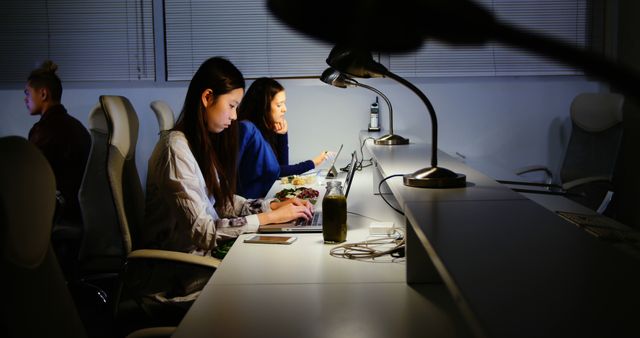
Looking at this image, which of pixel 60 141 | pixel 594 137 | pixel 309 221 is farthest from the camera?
pixel 594 137

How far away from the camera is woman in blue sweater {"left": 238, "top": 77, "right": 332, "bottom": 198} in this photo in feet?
11.4

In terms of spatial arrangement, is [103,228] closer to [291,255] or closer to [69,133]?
Result: [69,133]

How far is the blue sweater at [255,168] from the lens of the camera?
137 inches

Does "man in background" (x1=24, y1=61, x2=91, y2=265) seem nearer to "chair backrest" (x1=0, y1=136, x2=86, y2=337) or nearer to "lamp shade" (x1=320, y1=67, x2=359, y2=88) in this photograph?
"lamp shade" (x1=320, y1=67, x2=359, y2=88)

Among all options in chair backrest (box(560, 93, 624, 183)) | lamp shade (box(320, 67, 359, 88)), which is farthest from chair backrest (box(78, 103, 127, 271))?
chair backrest (box(560, 93, 624, 183))

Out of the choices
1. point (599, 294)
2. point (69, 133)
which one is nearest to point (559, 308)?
point (599, 294)

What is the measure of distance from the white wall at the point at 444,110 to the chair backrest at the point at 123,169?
2404 mm

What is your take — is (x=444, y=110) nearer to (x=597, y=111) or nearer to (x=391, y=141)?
(x=597, y=111)

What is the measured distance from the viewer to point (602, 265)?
0.88 m

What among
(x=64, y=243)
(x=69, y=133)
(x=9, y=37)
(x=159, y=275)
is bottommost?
(x=64, y=243)

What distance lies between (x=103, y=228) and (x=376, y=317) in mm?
2128

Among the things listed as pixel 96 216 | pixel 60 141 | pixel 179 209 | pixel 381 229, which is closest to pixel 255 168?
pixel 96 216

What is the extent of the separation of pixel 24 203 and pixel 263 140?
2578mm

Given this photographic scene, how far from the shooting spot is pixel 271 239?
200 centimetres
